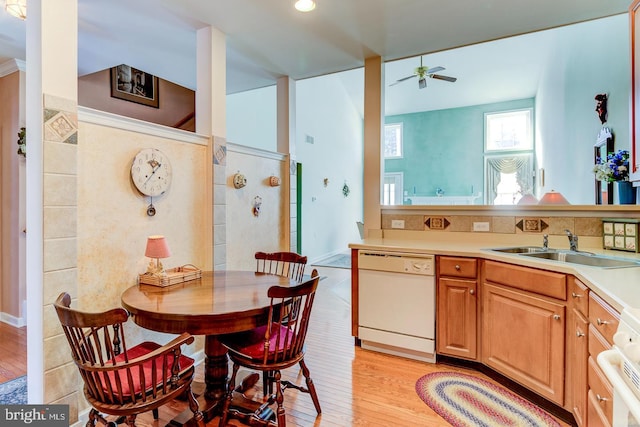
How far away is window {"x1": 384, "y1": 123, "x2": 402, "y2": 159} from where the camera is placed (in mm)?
10172

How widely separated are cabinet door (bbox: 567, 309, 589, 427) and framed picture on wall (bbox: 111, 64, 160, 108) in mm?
5416

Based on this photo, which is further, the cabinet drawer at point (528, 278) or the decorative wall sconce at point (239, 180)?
the decorative wall sconce at point (239, 180)

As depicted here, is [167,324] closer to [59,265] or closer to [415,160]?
[59,265]

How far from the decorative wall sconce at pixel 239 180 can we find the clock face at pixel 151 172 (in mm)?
712

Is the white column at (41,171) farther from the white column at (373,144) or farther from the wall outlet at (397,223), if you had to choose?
the wall outlet at (397,223)

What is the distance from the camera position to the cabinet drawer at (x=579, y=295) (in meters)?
1.62

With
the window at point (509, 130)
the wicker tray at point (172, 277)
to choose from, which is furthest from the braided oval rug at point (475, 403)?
the window at point (509, 130)

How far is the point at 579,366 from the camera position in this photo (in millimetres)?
1672

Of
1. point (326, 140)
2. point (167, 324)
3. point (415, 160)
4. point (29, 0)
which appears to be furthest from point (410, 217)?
point (415, 160)

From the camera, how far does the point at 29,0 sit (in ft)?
5.57

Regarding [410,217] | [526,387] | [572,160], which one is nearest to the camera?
[526,387]

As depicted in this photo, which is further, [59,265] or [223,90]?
[223,90]

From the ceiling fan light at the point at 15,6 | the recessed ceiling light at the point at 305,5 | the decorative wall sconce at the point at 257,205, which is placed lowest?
the decorative wall sconce at the point at 257,205

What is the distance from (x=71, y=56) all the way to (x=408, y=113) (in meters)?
9.40
